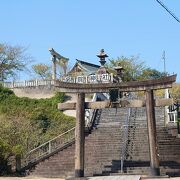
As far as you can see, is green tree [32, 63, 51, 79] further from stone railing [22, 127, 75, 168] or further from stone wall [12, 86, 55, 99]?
stone railing [22, 127, 75, 168]

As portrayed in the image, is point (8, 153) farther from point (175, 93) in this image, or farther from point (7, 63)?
point (175, 93)

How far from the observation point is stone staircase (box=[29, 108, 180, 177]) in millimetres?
21969

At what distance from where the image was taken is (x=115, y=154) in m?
23.4

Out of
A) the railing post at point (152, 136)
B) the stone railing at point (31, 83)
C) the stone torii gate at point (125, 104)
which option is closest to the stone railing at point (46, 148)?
the stone torii gate at point (125, 104)

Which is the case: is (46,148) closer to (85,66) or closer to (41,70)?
(85,66)

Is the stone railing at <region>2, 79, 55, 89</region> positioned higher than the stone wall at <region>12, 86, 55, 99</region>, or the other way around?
the stone railing at <region>2, 79, 55, 89</region>

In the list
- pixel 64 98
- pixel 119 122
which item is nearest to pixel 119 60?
pixel 64 98

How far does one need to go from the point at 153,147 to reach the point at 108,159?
3.39 metres

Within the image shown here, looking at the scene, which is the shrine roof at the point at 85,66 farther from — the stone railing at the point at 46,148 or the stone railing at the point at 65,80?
the stone railing at the point at 46,148

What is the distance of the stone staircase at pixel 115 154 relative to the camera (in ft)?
72.1

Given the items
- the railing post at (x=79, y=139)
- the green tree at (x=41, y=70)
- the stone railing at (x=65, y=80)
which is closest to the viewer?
the railing post at (x=79, y=139)

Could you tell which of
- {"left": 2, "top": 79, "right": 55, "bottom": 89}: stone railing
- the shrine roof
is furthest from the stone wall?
the shrine roof

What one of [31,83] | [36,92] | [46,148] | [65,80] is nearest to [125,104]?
[46,148]

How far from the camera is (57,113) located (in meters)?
39.4
